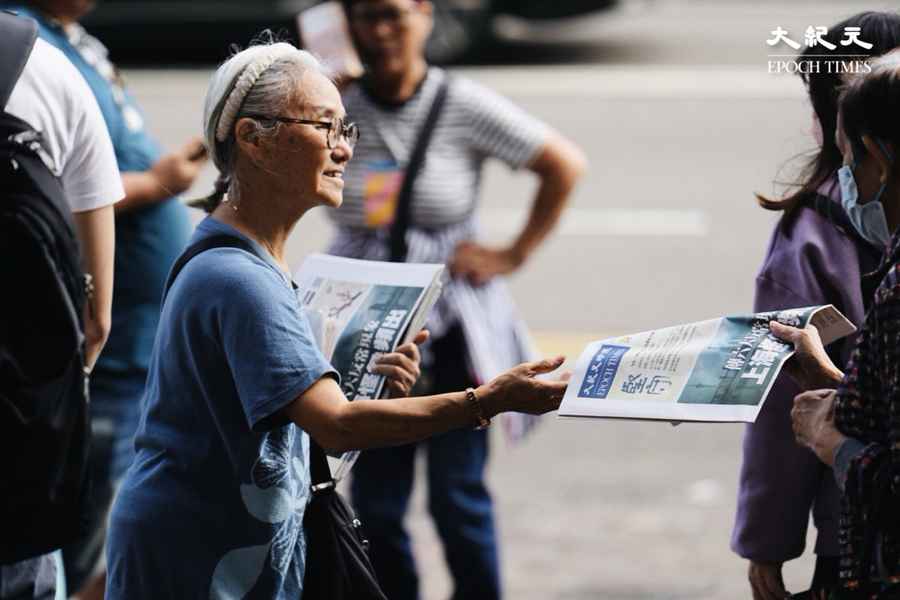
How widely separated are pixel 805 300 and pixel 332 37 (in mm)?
2026

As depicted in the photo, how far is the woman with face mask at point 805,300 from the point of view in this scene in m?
2.96

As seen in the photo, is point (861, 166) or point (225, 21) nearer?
point (861, 166)

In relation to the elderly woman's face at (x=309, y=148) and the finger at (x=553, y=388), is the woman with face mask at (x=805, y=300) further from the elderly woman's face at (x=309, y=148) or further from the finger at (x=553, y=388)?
the elderly woman's face at (x=309, y=148)

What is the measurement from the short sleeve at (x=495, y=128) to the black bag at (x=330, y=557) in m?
1.87

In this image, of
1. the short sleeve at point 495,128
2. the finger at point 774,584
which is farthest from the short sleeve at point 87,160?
the finger at point 774,584

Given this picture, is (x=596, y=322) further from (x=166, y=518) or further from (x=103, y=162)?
(x=166, y=518)

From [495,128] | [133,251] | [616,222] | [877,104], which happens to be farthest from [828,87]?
[616,222]

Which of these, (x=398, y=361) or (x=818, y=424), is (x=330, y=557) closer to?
(x=398, y=361)

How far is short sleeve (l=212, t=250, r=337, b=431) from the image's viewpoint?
2.63 metres

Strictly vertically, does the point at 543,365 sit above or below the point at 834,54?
below

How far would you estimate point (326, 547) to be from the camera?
2828 mm

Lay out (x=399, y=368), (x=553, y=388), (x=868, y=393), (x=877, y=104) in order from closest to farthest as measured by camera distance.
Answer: (x=868, y=393)
(x=877, y=104)
(x=553, y=388)
(x=399, y=368)

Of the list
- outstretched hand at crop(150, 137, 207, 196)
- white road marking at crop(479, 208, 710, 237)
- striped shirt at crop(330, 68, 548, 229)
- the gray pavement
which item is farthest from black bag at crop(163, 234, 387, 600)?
white road marking at crop(479, 208, 710, 237)

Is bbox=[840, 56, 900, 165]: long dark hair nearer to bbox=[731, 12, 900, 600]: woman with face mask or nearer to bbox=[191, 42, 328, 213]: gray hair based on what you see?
bbox=[731, 12, 900, 600]: woman with face mask
